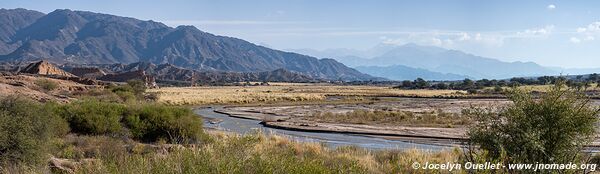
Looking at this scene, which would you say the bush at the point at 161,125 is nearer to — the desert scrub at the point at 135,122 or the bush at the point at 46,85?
the desert scrub at the point at 135,122

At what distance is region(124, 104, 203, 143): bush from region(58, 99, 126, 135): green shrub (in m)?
0.72

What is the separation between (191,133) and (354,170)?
1744cm

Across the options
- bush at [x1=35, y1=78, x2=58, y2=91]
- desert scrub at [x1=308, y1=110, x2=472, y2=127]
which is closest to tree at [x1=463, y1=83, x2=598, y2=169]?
desert scrub at [x1=308, y1=110, x2=472, y2=127]

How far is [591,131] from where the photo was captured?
12078mm

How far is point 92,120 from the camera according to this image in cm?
2356

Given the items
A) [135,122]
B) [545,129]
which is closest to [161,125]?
[135,122]

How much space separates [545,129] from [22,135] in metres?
13.0

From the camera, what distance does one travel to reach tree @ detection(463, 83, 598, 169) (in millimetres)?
11617

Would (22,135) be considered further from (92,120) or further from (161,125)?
(161,125)

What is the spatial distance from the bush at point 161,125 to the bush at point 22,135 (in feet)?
22.6

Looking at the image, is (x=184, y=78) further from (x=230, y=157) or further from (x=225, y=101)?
(x=230, y=157)

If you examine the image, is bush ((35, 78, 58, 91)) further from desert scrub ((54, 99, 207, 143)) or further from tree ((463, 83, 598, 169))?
tree ((463, 83, 598, 169))

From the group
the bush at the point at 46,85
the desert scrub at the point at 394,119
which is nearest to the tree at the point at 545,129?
the desert scrub at the point at 394,119

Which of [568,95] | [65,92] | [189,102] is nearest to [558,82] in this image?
[568,95]
